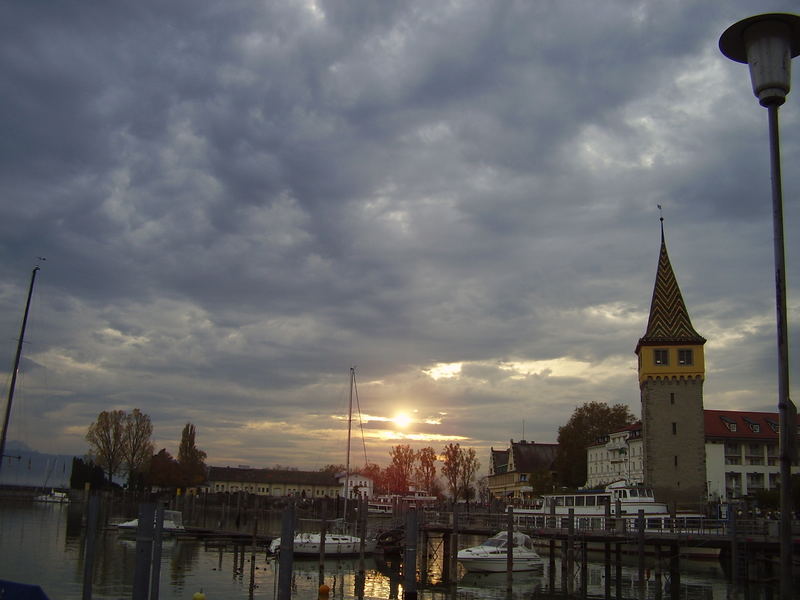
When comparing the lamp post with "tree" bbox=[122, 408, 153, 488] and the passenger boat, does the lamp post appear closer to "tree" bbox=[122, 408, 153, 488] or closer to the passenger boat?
the passenger boat

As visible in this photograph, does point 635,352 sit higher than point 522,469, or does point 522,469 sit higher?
point 635,352

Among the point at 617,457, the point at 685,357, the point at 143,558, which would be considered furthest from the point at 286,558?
the point at 617,457

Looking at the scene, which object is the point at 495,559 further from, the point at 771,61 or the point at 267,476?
the point at 267,476

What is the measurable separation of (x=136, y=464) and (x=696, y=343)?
10669 centimetres

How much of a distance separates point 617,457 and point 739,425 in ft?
55.0

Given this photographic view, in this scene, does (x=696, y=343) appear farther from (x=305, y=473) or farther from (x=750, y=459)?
(x=305, y=473)

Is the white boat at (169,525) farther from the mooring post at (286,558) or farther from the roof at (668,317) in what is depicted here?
the roof at (668,317)

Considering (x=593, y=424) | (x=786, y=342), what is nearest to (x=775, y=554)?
(x=786, y=342)

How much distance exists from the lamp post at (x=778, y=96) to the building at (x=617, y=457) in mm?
85252

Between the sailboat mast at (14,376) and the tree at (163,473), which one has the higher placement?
the sailboat mast at (14,376)

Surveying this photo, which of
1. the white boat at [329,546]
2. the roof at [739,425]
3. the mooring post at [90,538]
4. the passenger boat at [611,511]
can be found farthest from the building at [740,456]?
the mooring post at [90,538]

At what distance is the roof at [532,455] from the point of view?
142 m

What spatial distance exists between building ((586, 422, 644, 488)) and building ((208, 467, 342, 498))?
2828 inches

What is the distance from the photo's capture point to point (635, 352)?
7206 cm
